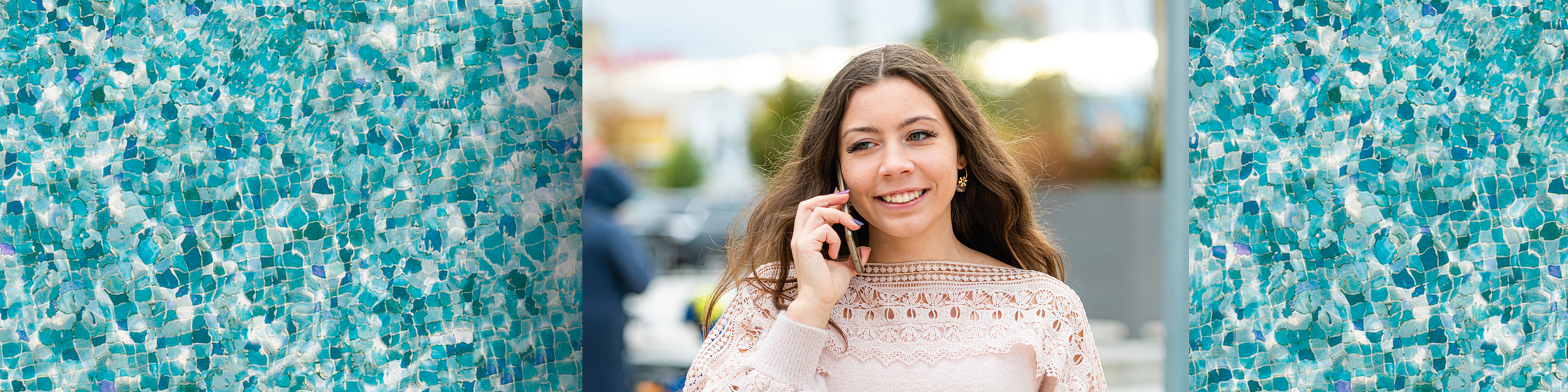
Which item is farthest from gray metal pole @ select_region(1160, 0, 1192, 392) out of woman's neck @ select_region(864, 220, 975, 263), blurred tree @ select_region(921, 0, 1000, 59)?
blurred tree @ select_region(921, 0, 1000, 59)

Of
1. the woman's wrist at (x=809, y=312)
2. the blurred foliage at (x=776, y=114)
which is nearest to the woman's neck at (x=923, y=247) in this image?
the woman's wrist at (x=809, y=312)

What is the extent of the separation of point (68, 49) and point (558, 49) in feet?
2.78

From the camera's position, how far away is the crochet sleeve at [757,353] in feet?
4.92

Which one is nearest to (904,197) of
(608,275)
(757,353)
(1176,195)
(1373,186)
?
(757,353)

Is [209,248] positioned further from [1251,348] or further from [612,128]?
[612,128]

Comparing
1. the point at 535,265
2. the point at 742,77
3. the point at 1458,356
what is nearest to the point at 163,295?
the point at 535,265

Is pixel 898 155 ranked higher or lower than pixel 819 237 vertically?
higher

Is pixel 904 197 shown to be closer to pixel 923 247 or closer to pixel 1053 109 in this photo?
pixel 923 247

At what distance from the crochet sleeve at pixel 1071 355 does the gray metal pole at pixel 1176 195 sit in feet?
0.60

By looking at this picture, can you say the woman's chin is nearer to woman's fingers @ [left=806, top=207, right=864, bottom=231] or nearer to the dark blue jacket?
woman's fingers @ [left=806, top=207, right=864, bottom=231]

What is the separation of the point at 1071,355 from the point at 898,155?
44cm

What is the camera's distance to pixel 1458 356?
1.68 meters

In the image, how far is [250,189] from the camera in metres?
1.74

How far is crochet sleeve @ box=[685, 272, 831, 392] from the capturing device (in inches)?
59.1
